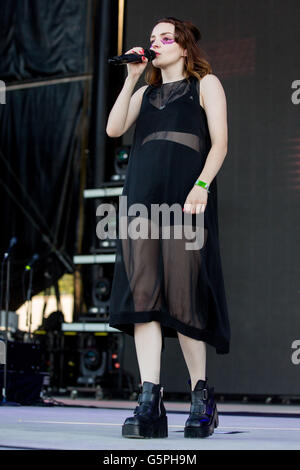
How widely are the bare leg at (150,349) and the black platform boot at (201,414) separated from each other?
108 millimetres

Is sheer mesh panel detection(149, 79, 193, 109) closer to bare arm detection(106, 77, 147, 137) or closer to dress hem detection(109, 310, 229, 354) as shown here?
bare arm detection(106, 77, 147, 137)

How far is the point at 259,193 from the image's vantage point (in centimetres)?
555

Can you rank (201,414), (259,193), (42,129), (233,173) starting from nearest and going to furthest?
(201,414) → (259,193) → (233,173) → (42,129)

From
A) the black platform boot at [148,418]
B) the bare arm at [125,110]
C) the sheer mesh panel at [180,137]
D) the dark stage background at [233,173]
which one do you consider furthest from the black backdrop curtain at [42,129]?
the black platform boot at [148,418]

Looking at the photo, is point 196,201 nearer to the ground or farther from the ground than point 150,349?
farther from the ground

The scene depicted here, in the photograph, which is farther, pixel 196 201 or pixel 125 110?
pixel 125 110

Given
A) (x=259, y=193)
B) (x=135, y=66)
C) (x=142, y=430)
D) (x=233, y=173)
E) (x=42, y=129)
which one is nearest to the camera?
(x=142, y=430)

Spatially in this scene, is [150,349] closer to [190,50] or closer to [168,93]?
[168,93]

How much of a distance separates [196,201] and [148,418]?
0.52m

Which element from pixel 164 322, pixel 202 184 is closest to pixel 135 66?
pixel 202 184

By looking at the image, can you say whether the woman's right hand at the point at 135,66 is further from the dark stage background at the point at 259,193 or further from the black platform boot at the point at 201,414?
the dark stage background at the point at 259,193

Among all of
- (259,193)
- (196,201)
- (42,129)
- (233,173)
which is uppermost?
(42,129)

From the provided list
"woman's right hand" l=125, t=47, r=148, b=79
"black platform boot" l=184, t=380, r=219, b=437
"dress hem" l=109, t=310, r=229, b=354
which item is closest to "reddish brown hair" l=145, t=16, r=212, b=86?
"woman's right hand" l=125, t=47, r=148, b=79
